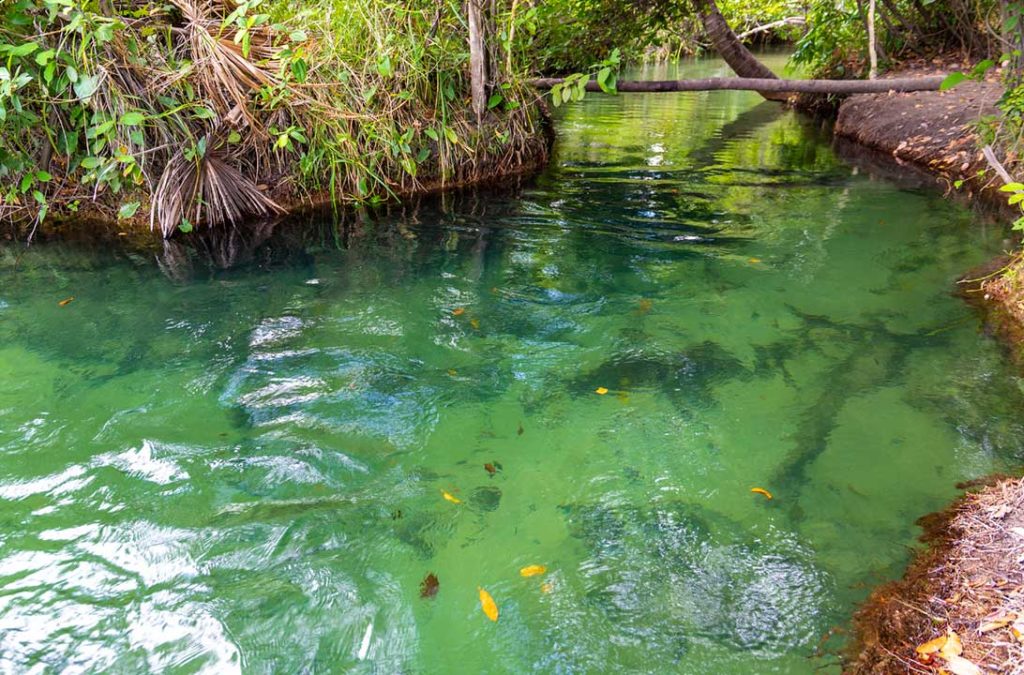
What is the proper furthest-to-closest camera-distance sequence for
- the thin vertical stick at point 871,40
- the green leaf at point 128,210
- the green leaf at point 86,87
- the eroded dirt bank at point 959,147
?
the thin vertical stick at point 871,40
the green leaf at point 128,210
the green leaf at point 86,87
the eroded dirt bank at point 959,147

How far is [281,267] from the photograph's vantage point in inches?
176

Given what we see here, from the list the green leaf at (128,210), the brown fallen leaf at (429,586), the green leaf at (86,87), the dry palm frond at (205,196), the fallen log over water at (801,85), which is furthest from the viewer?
the fallen log over water at (801,85)

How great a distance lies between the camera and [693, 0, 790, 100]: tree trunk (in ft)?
24.3

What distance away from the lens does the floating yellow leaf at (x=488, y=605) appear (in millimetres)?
1896

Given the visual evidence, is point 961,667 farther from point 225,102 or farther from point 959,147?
point 959,147

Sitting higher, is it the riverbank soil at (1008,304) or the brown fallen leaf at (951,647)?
the riverbank soil at (1008,304)

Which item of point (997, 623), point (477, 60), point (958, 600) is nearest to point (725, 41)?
point (477, 60)

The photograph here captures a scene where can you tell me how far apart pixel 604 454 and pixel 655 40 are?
263 inches

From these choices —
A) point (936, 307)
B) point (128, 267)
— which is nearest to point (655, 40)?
point (936, 307)

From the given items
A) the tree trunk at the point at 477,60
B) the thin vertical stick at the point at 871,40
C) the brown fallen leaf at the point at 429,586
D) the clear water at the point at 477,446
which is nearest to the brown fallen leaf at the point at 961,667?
the clear water at the point at 477,446

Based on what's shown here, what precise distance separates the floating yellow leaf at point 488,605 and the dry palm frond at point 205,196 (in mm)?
4198

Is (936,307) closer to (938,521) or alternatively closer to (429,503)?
(938,521)

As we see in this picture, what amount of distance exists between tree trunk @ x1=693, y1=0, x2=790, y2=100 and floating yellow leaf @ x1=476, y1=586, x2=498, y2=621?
697 centimetres

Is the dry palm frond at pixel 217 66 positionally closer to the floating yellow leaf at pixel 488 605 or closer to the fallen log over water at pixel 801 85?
the fallen log over water at pixel 801 85
